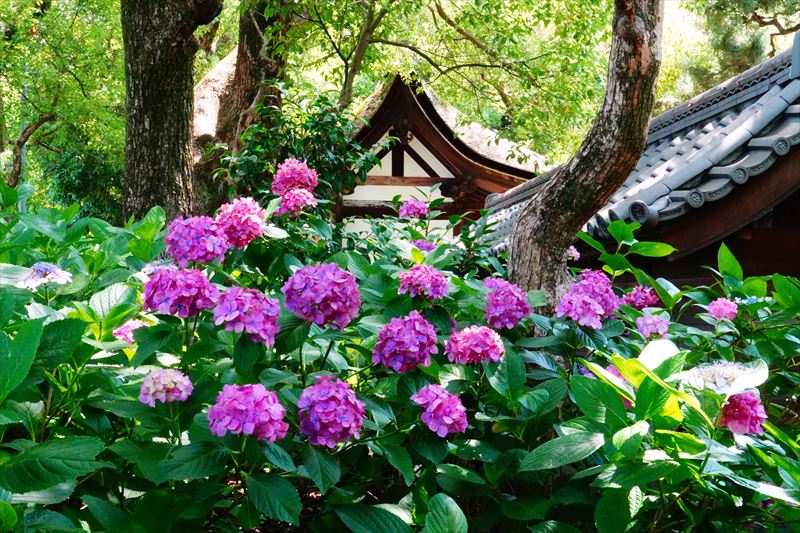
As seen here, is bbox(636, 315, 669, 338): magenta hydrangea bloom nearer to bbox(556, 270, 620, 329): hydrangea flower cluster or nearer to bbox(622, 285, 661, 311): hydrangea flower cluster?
bbox(556, 270, 620, 329): hydrangea flower cluster

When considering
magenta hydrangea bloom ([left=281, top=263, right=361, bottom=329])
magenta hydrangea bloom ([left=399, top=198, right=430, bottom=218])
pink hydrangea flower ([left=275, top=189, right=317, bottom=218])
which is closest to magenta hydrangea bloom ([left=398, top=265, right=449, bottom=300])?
magenta hydrangea bloom ([left=281, top=263, right=361, bottom=329])

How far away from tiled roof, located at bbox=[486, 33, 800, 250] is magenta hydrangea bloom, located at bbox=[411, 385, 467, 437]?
2377 mm

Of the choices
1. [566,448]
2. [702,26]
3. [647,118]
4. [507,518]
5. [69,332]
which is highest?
[702,26]

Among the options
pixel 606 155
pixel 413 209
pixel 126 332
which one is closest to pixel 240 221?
pixel 126 332

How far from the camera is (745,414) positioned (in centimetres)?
136

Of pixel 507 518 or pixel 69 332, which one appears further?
pixel 507 518

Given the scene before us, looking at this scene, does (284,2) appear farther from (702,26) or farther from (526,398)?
(702,26)

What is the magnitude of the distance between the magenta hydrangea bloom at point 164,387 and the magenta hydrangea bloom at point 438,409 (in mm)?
412

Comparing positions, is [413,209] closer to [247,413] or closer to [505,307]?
[505,307]

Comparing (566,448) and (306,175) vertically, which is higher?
(306,175)

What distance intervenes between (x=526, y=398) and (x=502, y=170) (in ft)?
33.0

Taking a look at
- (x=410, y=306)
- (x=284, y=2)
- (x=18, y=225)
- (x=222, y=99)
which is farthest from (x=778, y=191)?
(x=222, y=99)

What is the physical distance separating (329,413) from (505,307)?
2.05ft

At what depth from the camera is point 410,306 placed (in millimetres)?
1731
